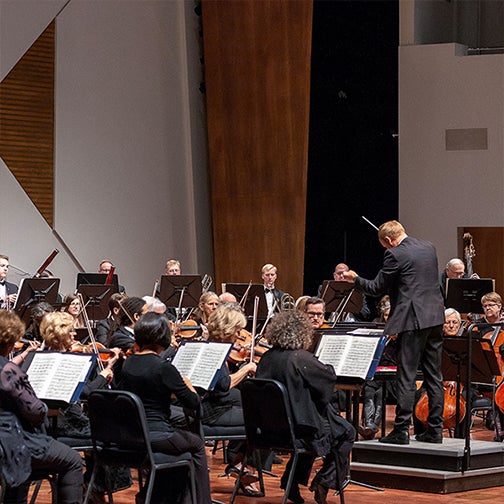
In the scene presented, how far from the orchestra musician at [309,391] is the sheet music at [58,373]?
107 centimetres

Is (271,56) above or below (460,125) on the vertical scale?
above

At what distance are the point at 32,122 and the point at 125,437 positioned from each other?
7.92m

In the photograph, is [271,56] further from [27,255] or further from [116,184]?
[27,255]

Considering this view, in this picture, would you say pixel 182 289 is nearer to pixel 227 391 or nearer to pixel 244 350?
pixel 244 350

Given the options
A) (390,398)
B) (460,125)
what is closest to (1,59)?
(460,125)

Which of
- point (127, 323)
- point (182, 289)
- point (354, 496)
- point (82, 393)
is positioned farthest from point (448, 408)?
point (182, 289)

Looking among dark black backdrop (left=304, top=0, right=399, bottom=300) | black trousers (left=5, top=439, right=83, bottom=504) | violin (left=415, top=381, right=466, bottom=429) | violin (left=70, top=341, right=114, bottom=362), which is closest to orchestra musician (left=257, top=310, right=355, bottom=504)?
violin (left=70, top=341, right=114, bottom=362)

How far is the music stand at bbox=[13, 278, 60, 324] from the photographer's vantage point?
349 inches

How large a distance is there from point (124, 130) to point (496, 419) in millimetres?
6817

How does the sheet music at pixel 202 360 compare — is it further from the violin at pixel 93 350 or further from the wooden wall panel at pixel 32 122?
the wooden wall panel at pixel 32 122

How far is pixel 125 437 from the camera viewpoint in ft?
17.0

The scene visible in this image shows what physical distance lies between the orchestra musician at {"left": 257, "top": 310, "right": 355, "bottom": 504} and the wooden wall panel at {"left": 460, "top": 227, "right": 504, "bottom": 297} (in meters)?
8.19

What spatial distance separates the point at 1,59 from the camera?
40.0ft

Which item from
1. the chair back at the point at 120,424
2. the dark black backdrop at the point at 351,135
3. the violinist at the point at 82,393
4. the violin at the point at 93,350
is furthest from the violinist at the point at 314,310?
the dark black backdrop at the point at 351,135
